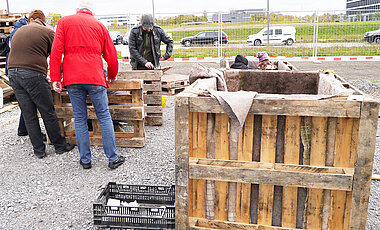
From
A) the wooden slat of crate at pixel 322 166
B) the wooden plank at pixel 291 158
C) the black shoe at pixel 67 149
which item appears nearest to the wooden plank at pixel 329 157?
the wooden slat of crate at pixel 322 166

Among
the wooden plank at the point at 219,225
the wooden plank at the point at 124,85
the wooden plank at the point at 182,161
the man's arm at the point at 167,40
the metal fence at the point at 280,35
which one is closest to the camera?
the wooden plank at the point at 182,161

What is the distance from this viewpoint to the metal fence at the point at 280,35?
595 inches

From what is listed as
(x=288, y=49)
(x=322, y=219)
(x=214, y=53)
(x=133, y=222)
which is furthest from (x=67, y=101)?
(x=288, y=49)

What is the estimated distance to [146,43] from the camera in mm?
7219

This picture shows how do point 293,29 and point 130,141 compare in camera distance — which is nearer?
point 130,141

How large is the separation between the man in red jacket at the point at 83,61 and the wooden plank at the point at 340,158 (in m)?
2.98

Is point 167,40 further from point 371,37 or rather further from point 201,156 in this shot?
point 371,37

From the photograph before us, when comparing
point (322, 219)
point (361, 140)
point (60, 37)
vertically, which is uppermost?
point (60, 37)

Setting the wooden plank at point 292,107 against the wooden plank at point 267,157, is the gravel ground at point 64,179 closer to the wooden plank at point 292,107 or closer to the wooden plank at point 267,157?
the wooden plank at point 267,157

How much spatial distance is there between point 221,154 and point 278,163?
1.55 ft

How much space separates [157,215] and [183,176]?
0.64 metres

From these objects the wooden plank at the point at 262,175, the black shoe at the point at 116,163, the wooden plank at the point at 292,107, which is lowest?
the black shoe at the point at 116,163

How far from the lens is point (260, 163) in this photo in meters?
3.00

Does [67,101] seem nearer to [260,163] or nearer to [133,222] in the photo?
[133,222]
